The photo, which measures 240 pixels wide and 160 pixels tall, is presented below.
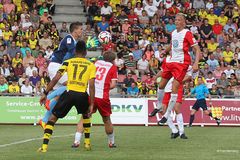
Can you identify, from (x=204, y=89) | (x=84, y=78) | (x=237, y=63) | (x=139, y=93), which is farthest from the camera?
(x=237, y=63)

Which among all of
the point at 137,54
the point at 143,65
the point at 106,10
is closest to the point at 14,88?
the point at 143,65

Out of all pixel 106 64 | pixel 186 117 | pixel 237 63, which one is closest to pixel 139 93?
pixel 186 117

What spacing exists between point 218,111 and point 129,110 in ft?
12.2

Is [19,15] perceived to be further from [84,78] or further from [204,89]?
[84,78]

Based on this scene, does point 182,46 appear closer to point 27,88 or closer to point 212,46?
point 27,88

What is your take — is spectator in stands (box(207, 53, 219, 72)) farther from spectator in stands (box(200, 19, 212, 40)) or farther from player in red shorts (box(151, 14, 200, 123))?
player in red shorts (box(151, 14, 200, 123))

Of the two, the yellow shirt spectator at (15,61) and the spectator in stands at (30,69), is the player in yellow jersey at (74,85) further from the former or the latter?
the yellow shirt spectator at (15,61)

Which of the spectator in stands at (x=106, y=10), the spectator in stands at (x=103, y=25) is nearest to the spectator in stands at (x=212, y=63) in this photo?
the spectator in stands at (x=103, y=25)

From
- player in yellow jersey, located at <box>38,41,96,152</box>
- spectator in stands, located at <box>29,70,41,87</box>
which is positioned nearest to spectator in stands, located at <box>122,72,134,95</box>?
spectator in stands, located at <box>29,70,41,87</box>

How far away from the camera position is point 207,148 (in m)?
16.1

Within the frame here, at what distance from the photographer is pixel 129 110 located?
30.6 metres

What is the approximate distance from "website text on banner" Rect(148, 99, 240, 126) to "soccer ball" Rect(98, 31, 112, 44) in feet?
15.2

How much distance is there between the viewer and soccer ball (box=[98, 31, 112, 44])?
111ft

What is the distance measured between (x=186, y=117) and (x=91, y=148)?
1560 centimetres
